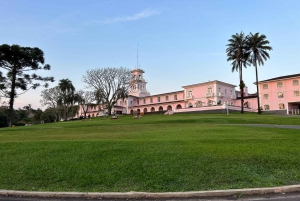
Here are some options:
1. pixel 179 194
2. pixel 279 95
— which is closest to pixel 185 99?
pixel 279 95

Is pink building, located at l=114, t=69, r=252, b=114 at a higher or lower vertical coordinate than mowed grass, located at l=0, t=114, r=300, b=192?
higher

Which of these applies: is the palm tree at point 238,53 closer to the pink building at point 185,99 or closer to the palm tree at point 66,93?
the pink building at point 185,99

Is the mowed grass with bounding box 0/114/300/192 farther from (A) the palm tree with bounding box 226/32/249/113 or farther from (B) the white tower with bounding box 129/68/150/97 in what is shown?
(B) the white tower with bounding box 129/68/150/97

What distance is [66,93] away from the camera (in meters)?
80.6

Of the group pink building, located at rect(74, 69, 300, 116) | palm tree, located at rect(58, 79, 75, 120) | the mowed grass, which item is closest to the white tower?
pink building, located at rect(74, 69, 300, 116)

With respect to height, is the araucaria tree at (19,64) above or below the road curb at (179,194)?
above

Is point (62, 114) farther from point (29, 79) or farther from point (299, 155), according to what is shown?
point (299, 155)

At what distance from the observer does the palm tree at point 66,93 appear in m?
79.2

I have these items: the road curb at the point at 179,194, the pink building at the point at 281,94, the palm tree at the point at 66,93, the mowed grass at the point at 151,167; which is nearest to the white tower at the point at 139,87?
the palm tree at the point at 66,93

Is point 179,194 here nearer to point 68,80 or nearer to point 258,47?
point 258,47

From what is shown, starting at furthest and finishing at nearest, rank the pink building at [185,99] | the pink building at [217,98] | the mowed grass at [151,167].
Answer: the pink building at [185,99], the pink building at [217,98], the mowed grass at [151,167]

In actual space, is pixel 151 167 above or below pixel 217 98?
below

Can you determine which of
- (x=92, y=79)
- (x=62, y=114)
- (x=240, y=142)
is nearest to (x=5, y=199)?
(x=240, y=142)

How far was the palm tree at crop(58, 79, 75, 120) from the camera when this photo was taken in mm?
79188
